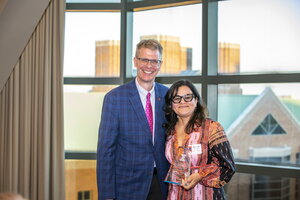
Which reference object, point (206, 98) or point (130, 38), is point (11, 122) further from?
point (206, 98)

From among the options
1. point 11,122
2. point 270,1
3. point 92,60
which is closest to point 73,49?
point 92,60

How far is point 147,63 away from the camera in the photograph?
2.72 metres

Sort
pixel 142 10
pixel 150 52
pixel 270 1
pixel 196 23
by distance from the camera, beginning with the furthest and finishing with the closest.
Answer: pixel 142 10 → pixel 196 23 → pixel 270 1 → pixel 150 52

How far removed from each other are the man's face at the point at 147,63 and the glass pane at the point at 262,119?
3.28 ft

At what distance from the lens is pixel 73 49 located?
4.02m

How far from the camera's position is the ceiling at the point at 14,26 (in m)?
3.45

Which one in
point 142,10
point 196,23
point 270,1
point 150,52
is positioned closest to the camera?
point 150,52

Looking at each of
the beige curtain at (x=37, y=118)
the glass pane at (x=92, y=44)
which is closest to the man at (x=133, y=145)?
the beige curtain at (x=37, y=118)

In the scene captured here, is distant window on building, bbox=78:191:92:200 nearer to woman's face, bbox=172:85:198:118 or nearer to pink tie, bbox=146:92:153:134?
pink tie, bbox=146:92:153:134

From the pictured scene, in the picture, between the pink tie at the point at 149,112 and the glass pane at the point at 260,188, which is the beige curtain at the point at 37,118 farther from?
the glass pane at the point at 260,188

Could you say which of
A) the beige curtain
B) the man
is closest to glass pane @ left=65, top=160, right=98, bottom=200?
the beige curtain

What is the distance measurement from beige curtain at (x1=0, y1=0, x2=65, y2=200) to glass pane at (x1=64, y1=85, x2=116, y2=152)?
1.02ft

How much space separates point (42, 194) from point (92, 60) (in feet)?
4.34

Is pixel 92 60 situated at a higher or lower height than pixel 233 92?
higher
